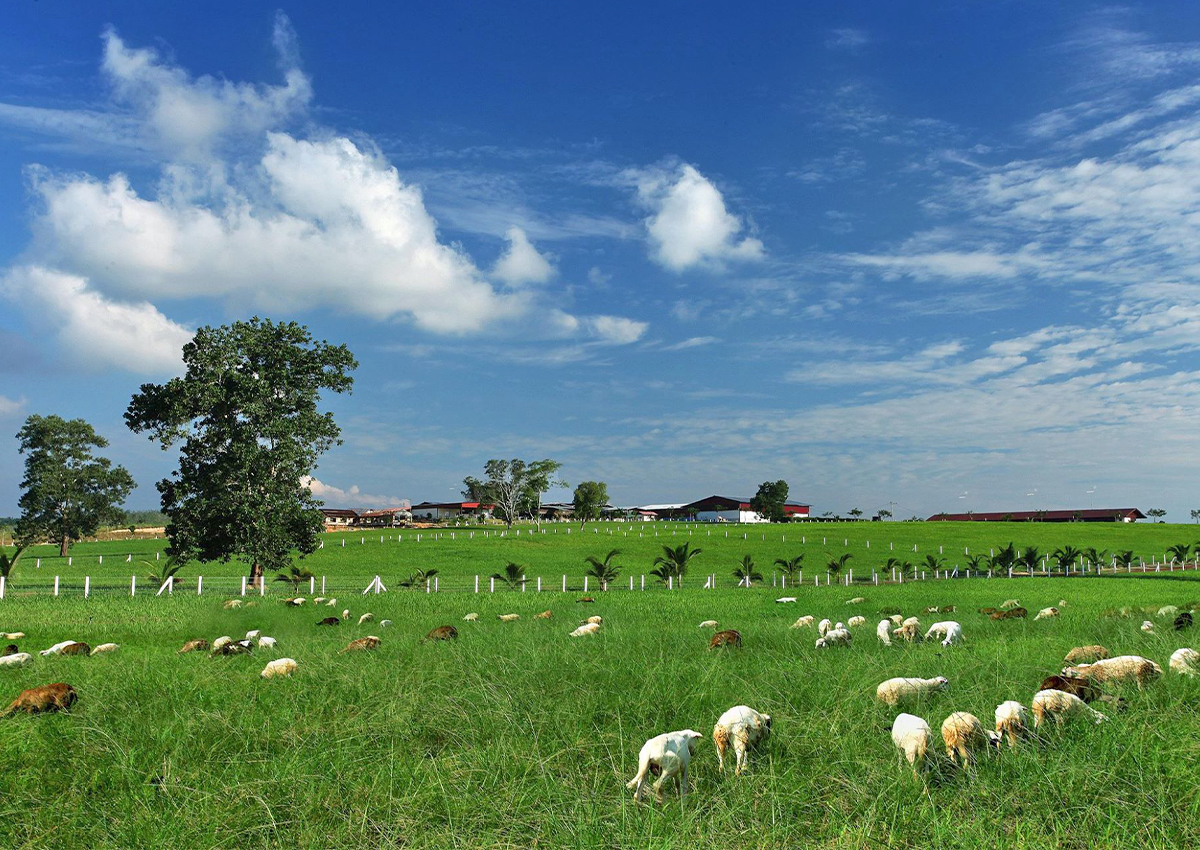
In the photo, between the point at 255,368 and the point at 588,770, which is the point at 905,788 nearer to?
the point at 588,770

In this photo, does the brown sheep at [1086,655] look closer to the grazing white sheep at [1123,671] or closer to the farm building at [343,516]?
the grazing white sheep at [1123,671]

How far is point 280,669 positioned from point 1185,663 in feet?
31.5

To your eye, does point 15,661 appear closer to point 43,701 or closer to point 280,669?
point 43,701

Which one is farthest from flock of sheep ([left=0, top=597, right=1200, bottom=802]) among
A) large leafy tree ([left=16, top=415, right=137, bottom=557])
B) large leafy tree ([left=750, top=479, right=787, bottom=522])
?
large leafy tree ([left=750, top=479, right=787, bottom=522])

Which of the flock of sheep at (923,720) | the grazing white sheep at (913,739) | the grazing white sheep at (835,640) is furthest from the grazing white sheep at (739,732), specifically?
the grazing white sheep at (835,640)

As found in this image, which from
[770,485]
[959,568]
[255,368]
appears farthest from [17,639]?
[770,485]

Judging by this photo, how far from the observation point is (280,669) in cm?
910

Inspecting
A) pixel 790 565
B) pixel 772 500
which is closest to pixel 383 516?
pixel 772 500

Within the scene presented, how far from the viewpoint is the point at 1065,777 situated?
513 centimetres

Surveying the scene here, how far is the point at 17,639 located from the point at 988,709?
1680cm

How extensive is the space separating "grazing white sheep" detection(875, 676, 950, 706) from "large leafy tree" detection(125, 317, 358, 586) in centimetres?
3555

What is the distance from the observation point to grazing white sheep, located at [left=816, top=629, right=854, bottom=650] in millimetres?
10305

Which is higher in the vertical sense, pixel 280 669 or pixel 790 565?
pixel 280 669

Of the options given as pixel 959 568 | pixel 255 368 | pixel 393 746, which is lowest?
pixel 959 568
